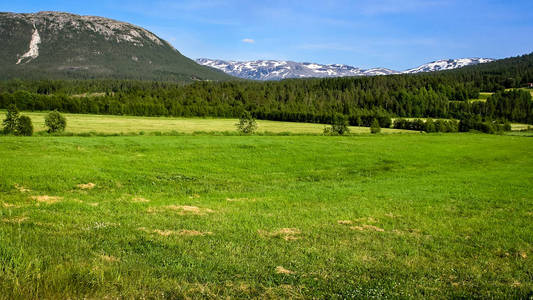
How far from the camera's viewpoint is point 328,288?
770 centimetres

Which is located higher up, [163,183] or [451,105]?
[451,105]

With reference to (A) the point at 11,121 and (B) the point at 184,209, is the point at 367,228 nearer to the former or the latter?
(B) the point at 184,209

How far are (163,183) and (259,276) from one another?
1750 cm

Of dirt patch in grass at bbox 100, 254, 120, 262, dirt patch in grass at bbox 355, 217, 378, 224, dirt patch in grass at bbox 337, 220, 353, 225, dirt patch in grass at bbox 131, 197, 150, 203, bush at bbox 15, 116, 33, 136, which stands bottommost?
A: dirt patch in grass at bbox 355, 217, 378, 224

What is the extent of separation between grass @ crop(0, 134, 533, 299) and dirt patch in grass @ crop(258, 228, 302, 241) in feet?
0.25

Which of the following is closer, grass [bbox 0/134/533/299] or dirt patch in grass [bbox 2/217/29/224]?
grass [bbox 0/134/533/299]

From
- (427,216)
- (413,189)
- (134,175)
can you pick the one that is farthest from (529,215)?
(134,175)

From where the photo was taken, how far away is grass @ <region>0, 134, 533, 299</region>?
7.50 meters

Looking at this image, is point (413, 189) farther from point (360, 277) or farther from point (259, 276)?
point (259, 276)

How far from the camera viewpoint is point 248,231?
12.8 meters

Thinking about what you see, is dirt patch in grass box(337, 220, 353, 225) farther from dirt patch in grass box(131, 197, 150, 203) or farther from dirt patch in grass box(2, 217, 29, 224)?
dirt patch in grass box(2, 217, 29, 224)

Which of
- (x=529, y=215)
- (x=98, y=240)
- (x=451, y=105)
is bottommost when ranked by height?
(x=529, y=215)

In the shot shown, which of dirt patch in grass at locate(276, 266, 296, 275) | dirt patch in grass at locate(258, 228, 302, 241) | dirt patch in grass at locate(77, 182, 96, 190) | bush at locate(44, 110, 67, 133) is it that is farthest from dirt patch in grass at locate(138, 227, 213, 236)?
bush at locate(44, 110, 67, 133)

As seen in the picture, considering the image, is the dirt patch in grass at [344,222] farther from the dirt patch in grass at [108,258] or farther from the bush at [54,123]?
the bush at [54,123]
